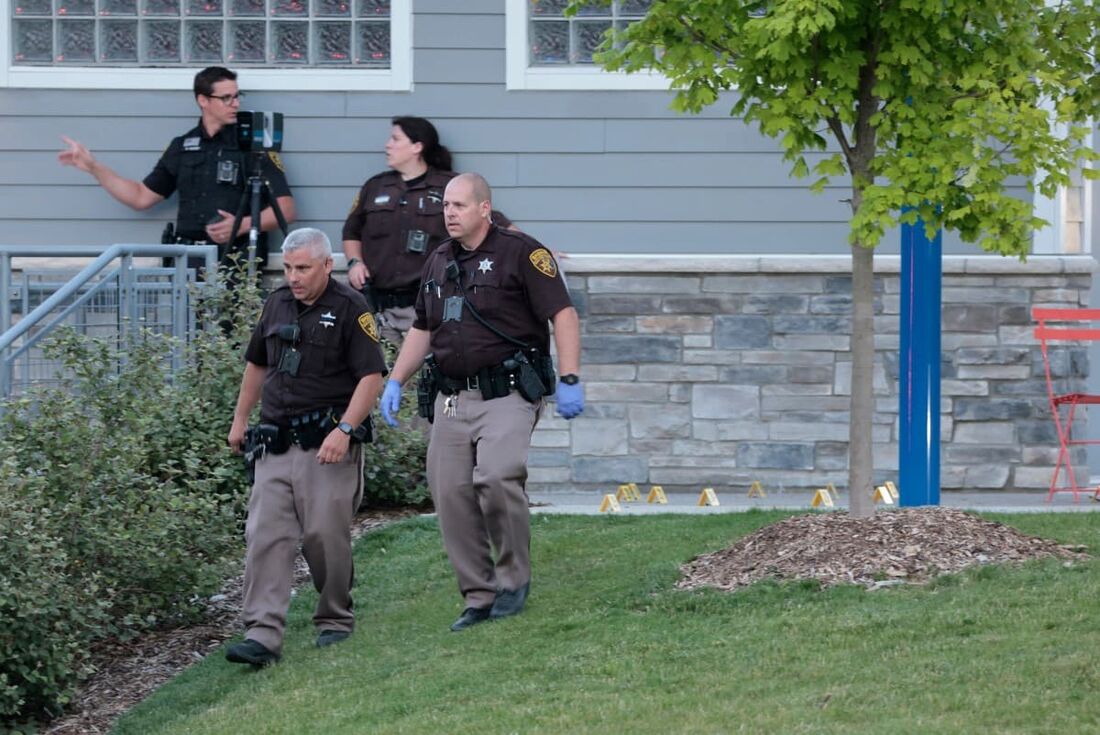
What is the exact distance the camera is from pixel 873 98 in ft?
23.4

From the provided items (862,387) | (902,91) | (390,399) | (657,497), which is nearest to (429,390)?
(390,399)

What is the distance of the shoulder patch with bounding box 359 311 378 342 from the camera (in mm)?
6883

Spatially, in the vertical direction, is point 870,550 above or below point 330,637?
above

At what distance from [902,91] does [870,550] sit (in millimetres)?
1818

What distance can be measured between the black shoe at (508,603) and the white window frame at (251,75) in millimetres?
4655

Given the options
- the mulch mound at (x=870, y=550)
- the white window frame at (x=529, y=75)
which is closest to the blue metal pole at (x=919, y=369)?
the mulch mound at (x=870, y=550)

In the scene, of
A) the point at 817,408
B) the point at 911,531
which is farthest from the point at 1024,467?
the point at 911,531

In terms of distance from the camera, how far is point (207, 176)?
34.9 feet

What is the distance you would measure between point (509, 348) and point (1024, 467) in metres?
4.65

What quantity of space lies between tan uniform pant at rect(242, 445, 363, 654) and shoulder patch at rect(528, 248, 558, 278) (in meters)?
1.02

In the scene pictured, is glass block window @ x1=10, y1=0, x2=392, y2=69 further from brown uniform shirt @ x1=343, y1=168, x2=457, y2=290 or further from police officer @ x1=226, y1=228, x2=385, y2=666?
police officer @ x1=226, y1=228, x2=385, y2=666

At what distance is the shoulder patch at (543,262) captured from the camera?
686cm

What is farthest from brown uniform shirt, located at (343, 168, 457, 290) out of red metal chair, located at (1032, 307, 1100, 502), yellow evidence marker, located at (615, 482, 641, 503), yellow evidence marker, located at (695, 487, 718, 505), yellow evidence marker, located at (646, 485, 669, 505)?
red metal chair, located at (1032, 307, 1100, 502)

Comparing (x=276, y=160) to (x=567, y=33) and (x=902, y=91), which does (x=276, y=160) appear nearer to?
(x=567, y=33)
